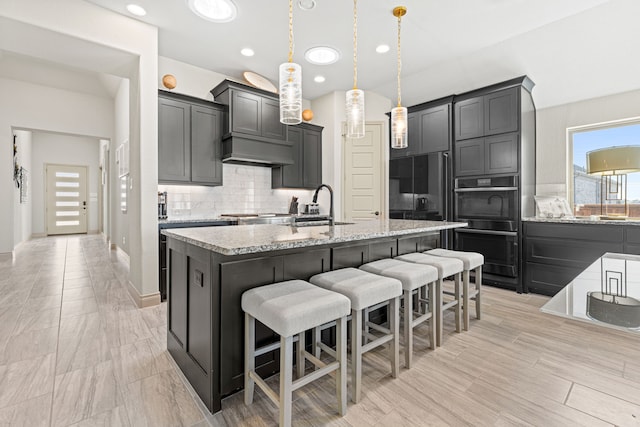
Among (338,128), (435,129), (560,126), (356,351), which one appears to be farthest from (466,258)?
(338,128)

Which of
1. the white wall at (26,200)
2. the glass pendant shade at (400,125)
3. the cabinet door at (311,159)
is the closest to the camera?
the glass pendant shade at (400,125)

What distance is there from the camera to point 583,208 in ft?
12.0

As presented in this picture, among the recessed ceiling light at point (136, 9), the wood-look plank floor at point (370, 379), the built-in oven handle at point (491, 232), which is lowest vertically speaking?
the wood-look plank floor at point (370, 379)

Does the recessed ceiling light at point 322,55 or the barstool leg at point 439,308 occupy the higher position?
the recessed ceiling light at point 322,55

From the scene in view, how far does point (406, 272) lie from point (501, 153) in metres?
2.68

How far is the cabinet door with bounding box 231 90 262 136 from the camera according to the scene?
3879mm

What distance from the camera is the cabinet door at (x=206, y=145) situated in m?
3.71

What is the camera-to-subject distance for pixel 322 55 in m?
3.92

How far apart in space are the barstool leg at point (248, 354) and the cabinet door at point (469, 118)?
3.74 meters

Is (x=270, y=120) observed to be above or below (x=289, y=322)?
above

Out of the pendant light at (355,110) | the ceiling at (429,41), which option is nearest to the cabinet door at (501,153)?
the ceiling at (429,41)

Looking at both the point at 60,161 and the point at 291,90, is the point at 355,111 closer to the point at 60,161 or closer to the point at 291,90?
the point at 291,90

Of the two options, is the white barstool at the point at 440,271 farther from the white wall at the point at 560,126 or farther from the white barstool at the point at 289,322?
the white wall at the point at 560,126

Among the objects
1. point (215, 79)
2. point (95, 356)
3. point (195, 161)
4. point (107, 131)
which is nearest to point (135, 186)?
point (195, 161)
